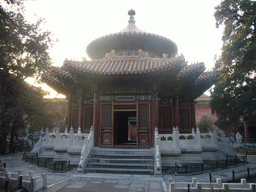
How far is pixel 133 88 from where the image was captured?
40.8ft

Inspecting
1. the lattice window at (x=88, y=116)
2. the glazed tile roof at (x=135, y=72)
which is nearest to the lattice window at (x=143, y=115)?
the glazed tile roof at (x=135, y=72)

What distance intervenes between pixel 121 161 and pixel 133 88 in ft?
14.0

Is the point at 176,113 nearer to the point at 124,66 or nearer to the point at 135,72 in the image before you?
the point at 135,72

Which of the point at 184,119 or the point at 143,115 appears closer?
the point at 143,115

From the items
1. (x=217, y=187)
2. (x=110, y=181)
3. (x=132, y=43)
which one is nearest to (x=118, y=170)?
(x=110, y=181)

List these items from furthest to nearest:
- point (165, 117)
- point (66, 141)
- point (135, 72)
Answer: point (165, 117) → point (66, 141) → point (135, 72)

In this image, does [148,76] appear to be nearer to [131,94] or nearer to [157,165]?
[131,94]

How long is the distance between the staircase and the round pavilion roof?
822 cm

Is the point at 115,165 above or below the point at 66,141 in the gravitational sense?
below

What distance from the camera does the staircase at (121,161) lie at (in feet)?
31.6

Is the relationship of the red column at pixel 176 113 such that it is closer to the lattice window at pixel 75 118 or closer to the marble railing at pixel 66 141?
the marble railing at pixel 66 141

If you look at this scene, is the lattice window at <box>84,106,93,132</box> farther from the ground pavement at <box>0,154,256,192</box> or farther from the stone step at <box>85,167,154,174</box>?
the stone step at <box>85,167,154,174</box>

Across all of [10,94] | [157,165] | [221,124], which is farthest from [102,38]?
[221,124]

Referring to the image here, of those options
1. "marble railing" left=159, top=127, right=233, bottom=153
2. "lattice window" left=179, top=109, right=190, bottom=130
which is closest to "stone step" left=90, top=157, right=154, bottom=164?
"marble railing" left=159, top=127, right=233, bottom=153
